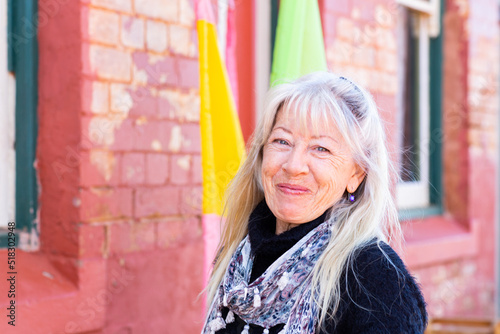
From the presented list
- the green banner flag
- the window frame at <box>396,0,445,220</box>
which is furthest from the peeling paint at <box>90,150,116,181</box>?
the window frame at <box>396,0,445,220</box>

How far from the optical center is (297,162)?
1.82 metres

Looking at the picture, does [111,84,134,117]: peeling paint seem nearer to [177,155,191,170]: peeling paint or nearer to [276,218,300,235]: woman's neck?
[177,155,191,170]: peeling paint

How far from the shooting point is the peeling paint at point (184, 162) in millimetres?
2975

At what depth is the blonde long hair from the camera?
1.69 metres

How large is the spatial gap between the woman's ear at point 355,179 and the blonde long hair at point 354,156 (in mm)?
17

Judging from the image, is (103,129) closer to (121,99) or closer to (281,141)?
(121,99)

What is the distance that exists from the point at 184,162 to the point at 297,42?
0.89 meters

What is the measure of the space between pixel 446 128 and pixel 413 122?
0.35 m

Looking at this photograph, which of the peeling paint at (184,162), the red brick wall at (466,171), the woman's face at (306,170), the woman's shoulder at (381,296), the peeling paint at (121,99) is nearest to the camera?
the woman's shoulder at (381,296)

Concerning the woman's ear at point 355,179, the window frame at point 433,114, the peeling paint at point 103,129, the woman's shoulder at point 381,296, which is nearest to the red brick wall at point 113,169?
the peeling paint at point 103,129

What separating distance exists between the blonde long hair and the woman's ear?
2 cm

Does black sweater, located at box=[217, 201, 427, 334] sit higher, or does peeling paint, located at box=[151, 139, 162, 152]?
peeling paint, located at box=[151, 139, 162, 152]

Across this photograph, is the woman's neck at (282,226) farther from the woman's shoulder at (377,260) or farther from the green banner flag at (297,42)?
the green banner flag at (297,42)

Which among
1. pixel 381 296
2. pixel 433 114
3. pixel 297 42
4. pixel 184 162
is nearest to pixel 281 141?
pixel 381 296
